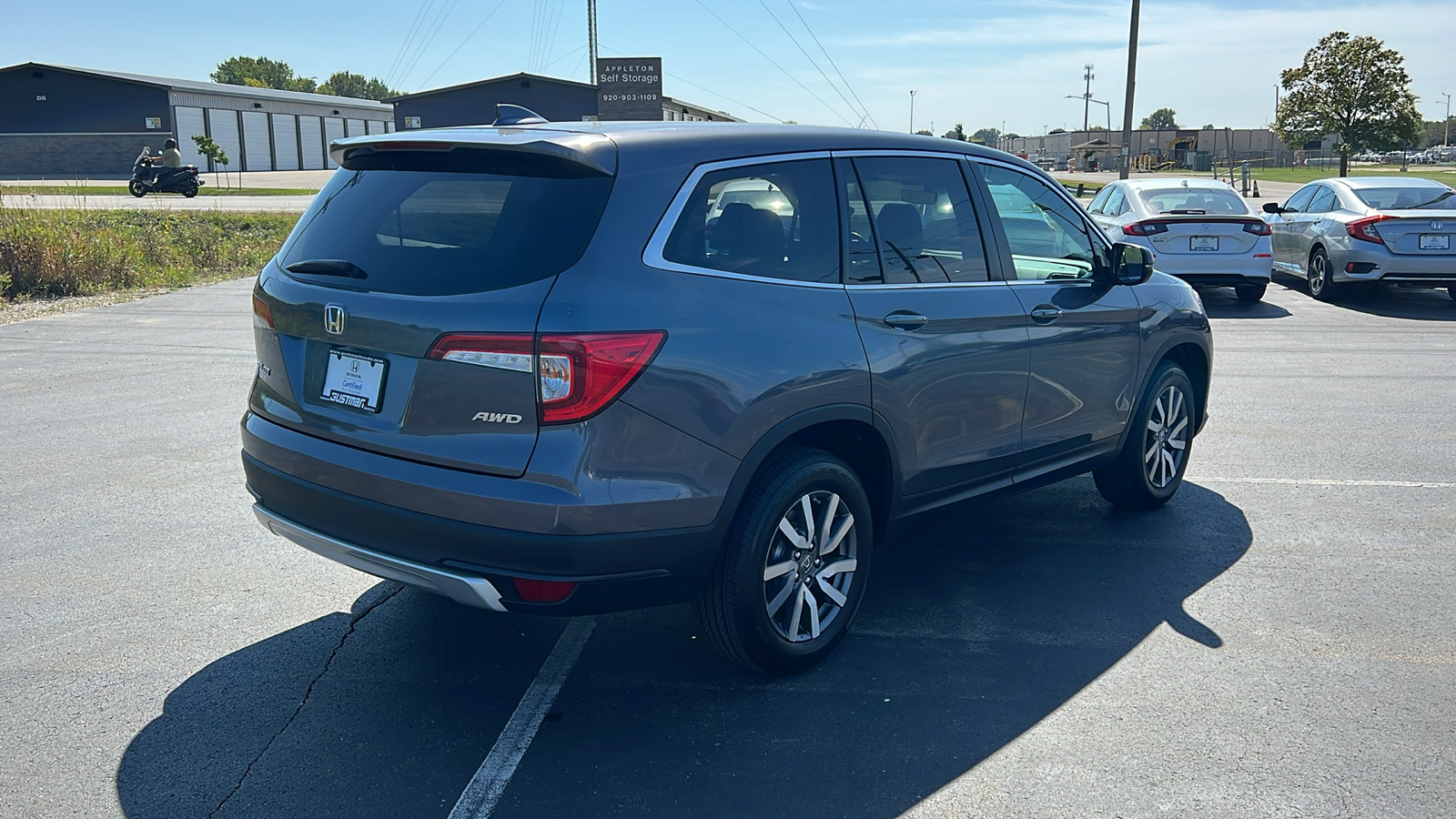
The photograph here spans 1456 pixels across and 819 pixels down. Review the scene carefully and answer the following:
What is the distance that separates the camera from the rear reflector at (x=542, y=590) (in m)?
3.34

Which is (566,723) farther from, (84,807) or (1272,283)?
(1272,283)

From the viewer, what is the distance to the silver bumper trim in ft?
11.1

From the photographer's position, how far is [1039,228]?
5254 millimetres

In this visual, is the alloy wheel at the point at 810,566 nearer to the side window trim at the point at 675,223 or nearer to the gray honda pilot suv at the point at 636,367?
the gray honda pilot suv at the point at 636,367

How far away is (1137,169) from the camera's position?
72.1 m

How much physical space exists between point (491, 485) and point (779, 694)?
129cm

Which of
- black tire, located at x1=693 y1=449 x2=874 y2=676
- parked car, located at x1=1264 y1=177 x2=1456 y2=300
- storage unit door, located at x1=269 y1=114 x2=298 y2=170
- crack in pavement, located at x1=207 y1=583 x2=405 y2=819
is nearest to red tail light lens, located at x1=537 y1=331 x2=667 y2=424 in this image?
black tire, located at x1=693 y1=449 x2=874 y2=676

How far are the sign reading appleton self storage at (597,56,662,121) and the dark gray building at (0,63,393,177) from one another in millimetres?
24616

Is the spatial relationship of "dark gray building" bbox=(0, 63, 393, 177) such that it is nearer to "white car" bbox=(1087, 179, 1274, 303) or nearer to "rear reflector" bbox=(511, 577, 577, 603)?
"white car" bbox=(1087, 179, 1274, 303)

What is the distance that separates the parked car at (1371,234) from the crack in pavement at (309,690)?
13161 millimetres

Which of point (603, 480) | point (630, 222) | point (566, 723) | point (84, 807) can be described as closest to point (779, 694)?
point (566, 723)

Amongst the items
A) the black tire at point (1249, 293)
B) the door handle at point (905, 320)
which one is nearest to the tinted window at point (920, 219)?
the door handle at point (905, 320)

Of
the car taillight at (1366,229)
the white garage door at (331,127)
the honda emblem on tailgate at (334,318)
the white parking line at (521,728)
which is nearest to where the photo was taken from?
the white parking line at (521,728)

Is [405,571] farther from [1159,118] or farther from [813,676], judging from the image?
[1159,118]
